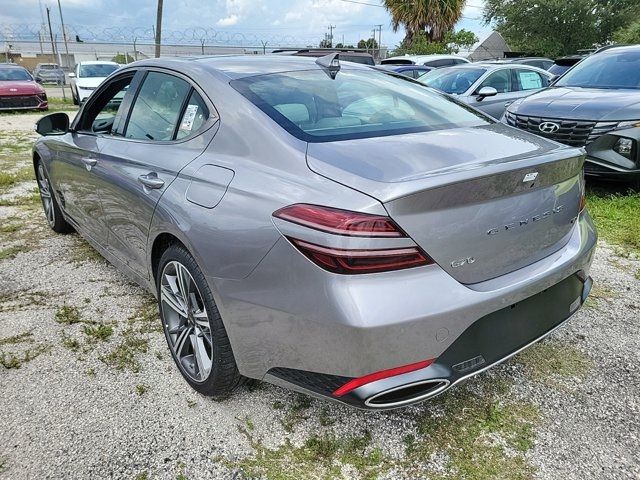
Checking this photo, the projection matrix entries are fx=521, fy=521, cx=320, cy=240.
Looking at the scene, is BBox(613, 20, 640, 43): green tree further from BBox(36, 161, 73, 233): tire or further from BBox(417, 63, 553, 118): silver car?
BBox(36, 161, 73, 233): tire

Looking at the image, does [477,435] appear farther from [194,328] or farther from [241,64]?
[241,64]

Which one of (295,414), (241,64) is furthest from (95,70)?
(295,414)

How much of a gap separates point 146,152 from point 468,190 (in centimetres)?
167

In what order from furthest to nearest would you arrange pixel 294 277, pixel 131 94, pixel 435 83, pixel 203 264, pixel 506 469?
pixel 435 83 → pixel 131 94 → pixel 203 264 → pixel 506 469 → pixel 294 277

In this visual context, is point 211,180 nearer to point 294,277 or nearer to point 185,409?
point 294,277

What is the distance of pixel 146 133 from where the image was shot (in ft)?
9.29

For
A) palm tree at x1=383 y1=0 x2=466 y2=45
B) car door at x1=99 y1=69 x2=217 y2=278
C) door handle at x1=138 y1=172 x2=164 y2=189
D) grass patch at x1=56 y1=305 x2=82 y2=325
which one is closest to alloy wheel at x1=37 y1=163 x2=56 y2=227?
grass patch at x1=56 y1=305 x2=82 y2=325

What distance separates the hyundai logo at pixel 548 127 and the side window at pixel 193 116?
4.00 meters

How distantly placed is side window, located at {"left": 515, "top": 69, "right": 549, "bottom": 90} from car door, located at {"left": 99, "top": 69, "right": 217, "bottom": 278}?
752cm

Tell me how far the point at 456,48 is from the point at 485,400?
30.1 meters

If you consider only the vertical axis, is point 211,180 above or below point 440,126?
below

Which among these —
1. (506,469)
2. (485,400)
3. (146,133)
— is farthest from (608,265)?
(146,133)

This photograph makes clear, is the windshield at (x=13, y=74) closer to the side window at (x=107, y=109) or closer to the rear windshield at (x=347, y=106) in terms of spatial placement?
the side window at (x=107, y=109)

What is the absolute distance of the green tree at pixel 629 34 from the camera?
2181 centimetres
